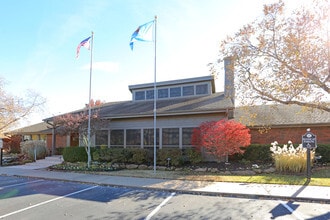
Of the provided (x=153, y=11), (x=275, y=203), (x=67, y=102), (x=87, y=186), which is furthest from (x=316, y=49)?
(x=67, y=102)

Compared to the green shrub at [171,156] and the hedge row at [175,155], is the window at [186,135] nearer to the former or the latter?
the hedge row at [175,155]

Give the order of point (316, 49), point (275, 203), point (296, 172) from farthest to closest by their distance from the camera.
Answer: point (296, 172), point (316, 49), point (275, 203)

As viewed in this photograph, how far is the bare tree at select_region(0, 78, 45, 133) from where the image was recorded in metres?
31.6

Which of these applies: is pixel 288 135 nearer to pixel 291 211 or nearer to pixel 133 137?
pixel 133 137

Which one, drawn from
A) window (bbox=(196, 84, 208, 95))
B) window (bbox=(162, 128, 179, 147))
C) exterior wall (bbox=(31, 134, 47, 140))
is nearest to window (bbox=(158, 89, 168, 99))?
window (bbox=(196, 84, 208, 95))

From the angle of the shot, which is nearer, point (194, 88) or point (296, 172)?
point (296, 172)

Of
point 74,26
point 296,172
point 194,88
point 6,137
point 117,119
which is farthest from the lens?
point 6,137

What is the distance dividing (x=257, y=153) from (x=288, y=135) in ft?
8.84

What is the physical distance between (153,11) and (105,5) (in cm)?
267

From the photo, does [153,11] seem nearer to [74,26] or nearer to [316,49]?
[74,26]

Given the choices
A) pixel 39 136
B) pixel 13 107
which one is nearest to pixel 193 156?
pixel 39 136

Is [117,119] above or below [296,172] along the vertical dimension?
above

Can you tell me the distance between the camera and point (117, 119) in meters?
18.4

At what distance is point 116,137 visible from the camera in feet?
60.1
